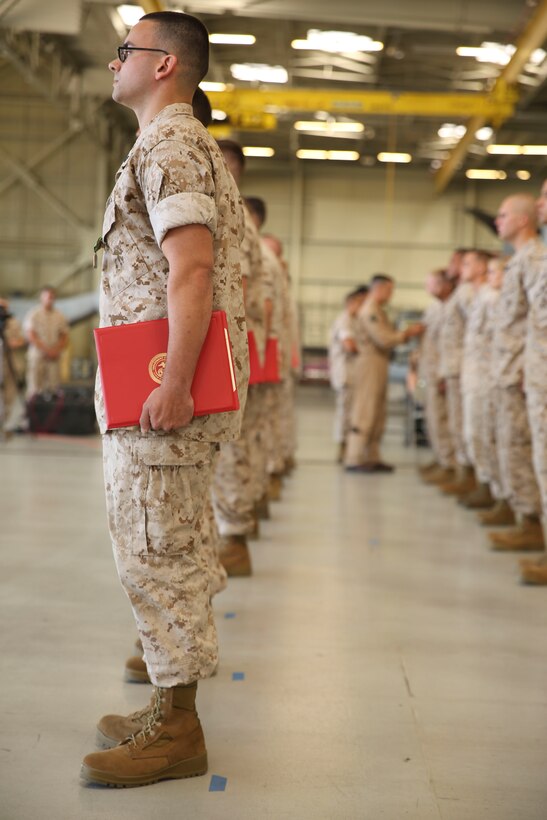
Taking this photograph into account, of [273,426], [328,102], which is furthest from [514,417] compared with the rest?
[328,102]

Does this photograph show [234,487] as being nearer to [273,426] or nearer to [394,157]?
[273,426]

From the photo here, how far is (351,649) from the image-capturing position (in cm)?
316

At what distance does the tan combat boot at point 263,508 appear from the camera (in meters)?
5.71

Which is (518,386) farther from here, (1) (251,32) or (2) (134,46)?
(1) (251,32)

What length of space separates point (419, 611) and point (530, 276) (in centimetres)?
163

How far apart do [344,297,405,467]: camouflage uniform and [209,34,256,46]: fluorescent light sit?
7.43m

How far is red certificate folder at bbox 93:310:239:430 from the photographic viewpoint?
199cm

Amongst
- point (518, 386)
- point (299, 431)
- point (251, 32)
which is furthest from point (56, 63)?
point (518, 386)

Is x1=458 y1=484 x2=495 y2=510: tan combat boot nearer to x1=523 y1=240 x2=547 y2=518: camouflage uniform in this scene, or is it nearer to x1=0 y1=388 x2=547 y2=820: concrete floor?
x1=0 y1=388 x2=547 y2=820: concrete floor

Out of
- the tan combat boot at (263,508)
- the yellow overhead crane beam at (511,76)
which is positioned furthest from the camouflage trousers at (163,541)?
the yellow overhead crane beam at (511,76)

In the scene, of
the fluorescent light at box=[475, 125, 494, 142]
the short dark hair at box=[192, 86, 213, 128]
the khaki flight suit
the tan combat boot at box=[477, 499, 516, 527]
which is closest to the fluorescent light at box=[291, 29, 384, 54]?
the fluorescent light at box=[475, 125, 494, 142]

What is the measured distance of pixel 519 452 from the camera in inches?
196

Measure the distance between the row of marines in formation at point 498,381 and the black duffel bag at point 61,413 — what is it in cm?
403

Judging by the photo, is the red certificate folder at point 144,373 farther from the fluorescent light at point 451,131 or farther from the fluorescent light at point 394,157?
the fluorescent light at point 394,157
